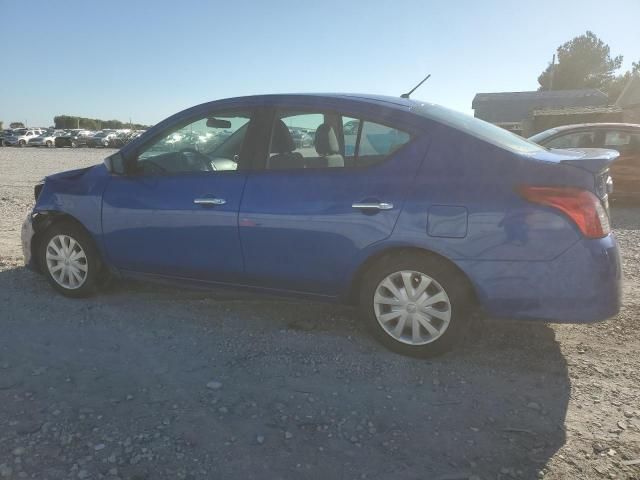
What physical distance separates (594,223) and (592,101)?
52975mm

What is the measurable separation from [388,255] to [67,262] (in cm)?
280

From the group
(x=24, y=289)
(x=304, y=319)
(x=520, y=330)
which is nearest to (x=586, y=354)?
(x=520, y=330)

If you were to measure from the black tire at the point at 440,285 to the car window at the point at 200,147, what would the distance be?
131 cm

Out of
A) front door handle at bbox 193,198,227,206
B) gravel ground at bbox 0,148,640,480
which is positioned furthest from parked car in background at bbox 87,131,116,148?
front door handle at bbox 193,198,227,206

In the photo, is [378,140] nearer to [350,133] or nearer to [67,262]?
[350,133]

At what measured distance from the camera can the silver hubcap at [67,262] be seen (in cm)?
433

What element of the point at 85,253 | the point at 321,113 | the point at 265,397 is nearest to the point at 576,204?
the point at 321,113

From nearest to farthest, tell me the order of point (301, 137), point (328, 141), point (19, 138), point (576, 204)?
point (576, 204)
point (328, 141)
point (301, 137)
point (19, 138)

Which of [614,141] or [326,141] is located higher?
[614,141]

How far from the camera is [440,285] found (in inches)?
124

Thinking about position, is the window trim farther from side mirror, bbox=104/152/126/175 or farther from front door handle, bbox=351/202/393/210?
side mirror, bbox=104/152/126/175

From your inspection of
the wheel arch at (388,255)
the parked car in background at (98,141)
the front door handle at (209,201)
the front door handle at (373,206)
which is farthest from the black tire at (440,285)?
the parked car in background at (98,141)

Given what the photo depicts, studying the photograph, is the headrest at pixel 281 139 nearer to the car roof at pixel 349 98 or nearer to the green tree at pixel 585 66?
the car roof at pixel 349 98

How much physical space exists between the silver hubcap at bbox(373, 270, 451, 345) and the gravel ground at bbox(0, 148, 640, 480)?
0.19 m
